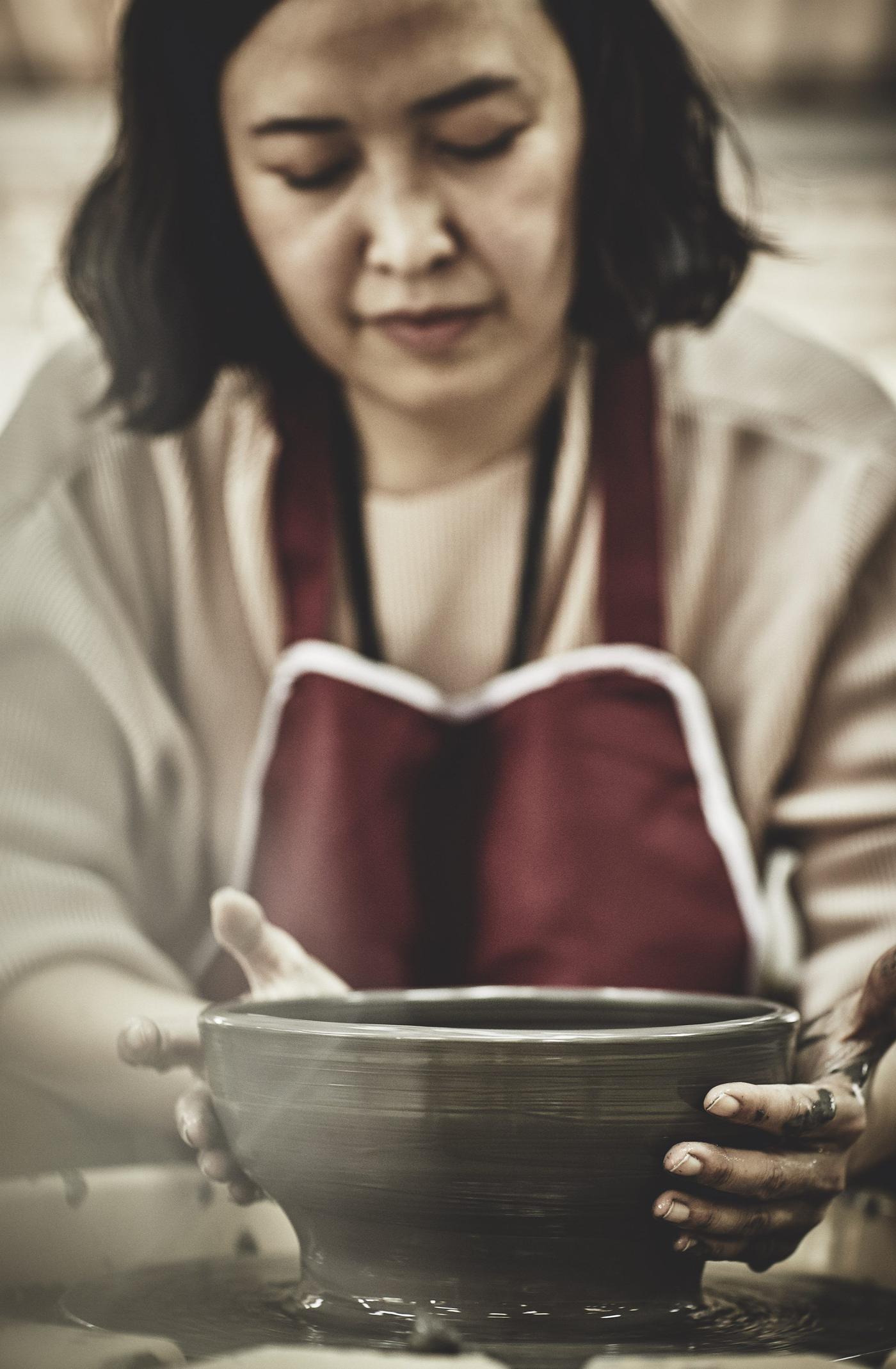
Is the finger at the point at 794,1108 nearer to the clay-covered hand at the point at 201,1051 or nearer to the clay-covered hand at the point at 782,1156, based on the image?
the clay-covered hand at the point at 782,1156

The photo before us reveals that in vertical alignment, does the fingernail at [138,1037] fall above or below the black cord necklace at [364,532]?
below

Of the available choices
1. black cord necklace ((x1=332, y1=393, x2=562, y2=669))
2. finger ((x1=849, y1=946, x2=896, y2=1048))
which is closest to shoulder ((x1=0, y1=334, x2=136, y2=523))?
black cord necklace ((x1=332, y1=393, x2=562, y2=669))

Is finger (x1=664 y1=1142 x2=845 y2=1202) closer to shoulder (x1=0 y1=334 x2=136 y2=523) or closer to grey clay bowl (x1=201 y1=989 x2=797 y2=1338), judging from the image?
grey clay bowl (x1=201 y1=989 x2=797 y2=1338)

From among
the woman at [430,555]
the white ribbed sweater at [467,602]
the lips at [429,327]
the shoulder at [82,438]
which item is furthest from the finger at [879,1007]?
the shoulder at [82,438]

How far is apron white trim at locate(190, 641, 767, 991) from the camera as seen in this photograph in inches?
23.3

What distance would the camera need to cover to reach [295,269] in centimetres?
56

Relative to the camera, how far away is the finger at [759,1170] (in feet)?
1.01

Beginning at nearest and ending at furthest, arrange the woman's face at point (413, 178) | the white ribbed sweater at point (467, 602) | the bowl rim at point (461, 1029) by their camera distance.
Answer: the bowl rim at point (461, 1029), the woman's face at point (413, 178), the white ribbed sweater at point (467, 602)

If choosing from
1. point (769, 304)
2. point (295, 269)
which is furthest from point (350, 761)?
point (769, 304)

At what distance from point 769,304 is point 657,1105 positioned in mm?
622

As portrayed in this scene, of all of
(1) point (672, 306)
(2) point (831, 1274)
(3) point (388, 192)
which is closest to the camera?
(2) point (831, 1274)

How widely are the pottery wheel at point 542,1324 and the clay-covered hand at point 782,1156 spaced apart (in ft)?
0.06

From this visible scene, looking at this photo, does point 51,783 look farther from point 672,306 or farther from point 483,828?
point 672,306

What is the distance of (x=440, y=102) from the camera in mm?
505
